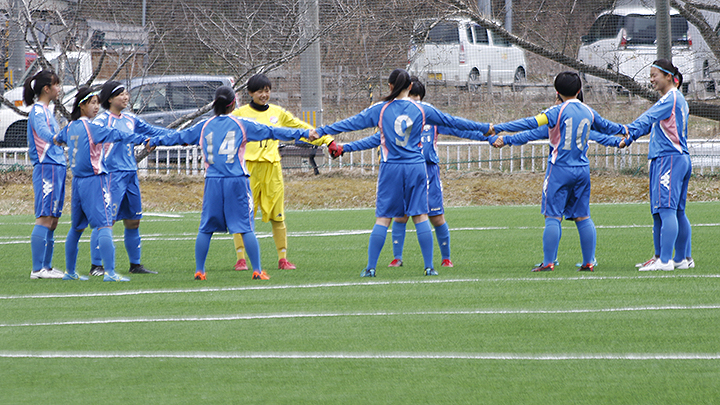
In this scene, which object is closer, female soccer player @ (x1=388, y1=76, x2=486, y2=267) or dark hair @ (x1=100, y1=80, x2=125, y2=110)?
dark hair @ (x1=100, y1=80, x2=125, y2=110)

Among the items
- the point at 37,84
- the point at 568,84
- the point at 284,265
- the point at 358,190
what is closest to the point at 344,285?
the point at 284,265

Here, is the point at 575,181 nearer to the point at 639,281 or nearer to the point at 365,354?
the point at 639,281

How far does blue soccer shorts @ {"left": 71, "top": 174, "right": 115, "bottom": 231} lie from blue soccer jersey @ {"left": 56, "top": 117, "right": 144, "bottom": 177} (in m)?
0.07

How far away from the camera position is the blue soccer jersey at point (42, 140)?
7.06 m

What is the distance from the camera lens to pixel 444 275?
6.91m

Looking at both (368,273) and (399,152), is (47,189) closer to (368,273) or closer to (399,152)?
(368,273)

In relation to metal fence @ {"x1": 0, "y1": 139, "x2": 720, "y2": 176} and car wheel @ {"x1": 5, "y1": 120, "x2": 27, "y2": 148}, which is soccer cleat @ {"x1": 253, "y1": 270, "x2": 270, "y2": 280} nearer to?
metal fence @ {"x1": 0, "y1": 139, "x2": 720, "y2": 176}

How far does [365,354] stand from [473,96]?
14688 millimetres

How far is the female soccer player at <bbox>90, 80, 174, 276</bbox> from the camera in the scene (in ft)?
23.4

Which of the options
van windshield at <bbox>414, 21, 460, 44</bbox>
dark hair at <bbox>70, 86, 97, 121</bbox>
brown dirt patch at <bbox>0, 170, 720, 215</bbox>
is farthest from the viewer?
van windshield at <bbox>414, 21, 460, 44</bbox>

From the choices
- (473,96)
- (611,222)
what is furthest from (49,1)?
(611,222)

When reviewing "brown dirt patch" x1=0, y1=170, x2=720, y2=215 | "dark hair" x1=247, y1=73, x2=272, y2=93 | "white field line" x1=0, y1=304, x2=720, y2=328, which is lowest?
"white field line" x1=0, y1=304, x2=720, y2=328

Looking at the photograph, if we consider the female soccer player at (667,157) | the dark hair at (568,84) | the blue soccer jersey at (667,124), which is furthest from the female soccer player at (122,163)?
the female soccer player at (667,157)

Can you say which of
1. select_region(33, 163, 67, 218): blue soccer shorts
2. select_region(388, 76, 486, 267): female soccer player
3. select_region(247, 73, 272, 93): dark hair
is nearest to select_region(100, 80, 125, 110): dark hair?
select_region(33, 163, 67, 218): blue soccer shorts
